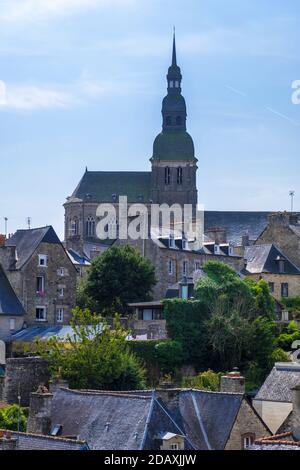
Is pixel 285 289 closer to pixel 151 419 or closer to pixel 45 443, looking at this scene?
pixel 151 419

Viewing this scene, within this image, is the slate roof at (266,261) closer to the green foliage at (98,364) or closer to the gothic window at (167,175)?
the green foliage at (98,364)

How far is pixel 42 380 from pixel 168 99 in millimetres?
80334

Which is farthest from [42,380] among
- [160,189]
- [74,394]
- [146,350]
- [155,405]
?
[160,189]

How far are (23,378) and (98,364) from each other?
378cm

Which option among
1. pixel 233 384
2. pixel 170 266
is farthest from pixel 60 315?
pixel 233 384

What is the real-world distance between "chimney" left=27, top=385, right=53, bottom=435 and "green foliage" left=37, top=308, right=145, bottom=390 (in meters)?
10.6

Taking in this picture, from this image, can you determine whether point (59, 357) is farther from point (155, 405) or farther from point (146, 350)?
point (155, 405)

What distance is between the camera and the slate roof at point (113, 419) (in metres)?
34.0

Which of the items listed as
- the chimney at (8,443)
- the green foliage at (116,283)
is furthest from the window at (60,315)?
the chimney at (8,443)

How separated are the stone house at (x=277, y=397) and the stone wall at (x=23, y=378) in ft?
34.0

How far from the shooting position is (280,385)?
149 feet

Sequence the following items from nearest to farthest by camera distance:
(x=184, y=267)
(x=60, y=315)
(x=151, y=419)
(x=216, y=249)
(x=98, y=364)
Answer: (x=151, y=419), (x=98, y=364), (x=60, y=315), (x=184, y=267), (x=216, y=249)

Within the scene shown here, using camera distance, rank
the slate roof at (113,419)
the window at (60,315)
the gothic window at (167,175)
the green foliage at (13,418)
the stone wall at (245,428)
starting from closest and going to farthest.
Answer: the slate roof at (113,419), the stone wall at (245,428), the green foliage at (13,418), the window at (60,315), the gothic window at (167,175)
